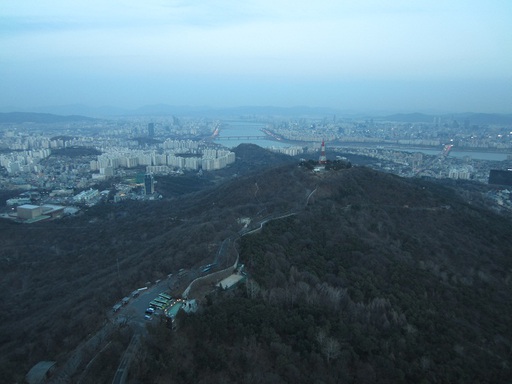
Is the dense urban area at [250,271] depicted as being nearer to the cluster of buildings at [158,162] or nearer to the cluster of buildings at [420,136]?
the cluster of buildings at [158,162]

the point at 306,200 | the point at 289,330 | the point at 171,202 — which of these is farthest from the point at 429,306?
the point at 171,202

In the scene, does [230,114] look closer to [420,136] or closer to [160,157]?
[420,136]

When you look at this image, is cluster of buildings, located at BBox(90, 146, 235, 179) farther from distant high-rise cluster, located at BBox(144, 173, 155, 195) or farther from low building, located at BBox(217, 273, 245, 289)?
low building, located at BBox(217, 273, 245, 289)

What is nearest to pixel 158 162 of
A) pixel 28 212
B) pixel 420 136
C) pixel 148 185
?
pixel 148 185

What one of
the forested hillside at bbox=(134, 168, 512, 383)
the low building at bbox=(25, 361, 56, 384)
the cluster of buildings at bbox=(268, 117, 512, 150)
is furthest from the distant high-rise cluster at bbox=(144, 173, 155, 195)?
the cluster of buildings at bbox=(268, 117, 512, 150)

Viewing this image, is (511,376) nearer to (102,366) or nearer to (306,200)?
(102,366)

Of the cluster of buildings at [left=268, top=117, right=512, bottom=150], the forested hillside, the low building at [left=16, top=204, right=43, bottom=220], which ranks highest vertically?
the cluster of buildings at [left=268, top=117, right=512, bottom=150]

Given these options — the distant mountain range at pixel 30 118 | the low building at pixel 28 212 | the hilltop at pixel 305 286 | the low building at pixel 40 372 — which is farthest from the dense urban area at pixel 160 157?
the low building at pixel 40 372
